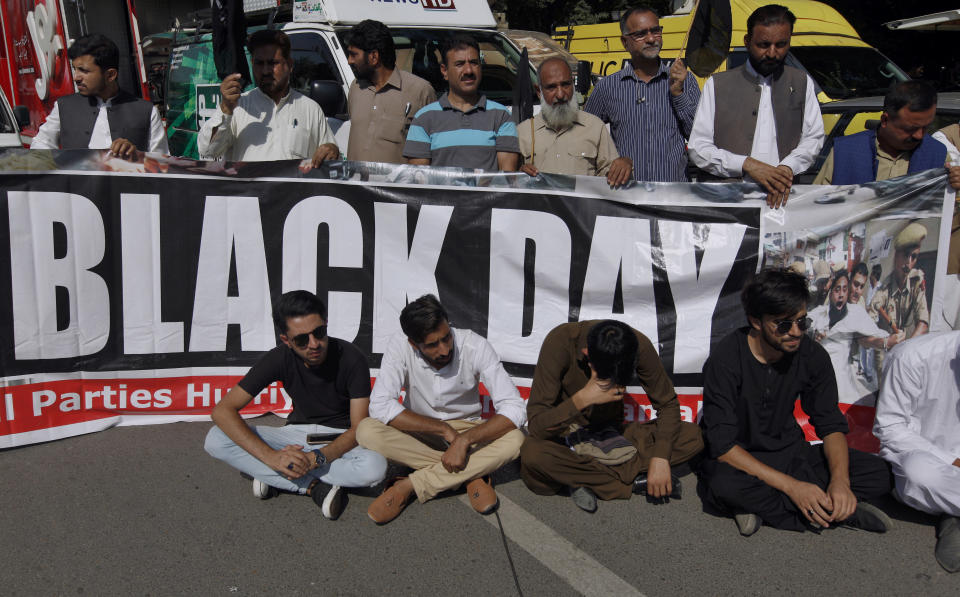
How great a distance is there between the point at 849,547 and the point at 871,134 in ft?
7.57

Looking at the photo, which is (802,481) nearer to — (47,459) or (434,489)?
(434,489)

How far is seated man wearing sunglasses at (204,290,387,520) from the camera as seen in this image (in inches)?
156

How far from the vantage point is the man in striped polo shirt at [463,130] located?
5.14m

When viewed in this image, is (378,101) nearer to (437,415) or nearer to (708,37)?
(708,37)

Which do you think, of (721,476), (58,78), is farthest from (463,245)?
(58,78)

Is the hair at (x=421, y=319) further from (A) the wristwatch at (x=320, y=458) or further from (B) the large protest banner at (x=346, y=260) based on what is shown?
(B) the large protest banner at (x=346, y=260)

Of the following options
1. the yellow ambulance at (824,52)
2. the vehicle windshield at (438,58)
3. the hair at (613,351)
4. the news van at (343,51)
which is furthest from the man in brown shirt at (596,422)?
the yellow ambulance at (824,52)

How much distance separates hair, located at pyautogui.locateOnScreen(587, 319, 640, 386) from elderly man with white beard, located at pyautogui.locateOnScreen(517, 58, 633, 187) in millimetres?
1410

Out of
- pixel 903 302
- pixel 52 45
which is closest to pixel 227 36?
pixel 903 302

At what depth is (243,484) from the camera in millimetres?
4172

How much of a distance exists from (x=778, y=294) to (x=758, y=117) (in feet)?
5.25

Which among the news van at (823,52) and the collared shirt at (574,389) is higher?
the news van at (823,52)

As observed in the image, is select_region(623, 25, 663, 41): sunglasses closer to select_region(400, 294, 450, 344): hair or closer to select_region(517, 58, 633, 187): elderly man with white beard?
select_region(517, 58, 633, 187): elderly man with white beard

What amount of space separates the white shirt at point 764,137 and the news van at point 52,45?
5.68 metres
